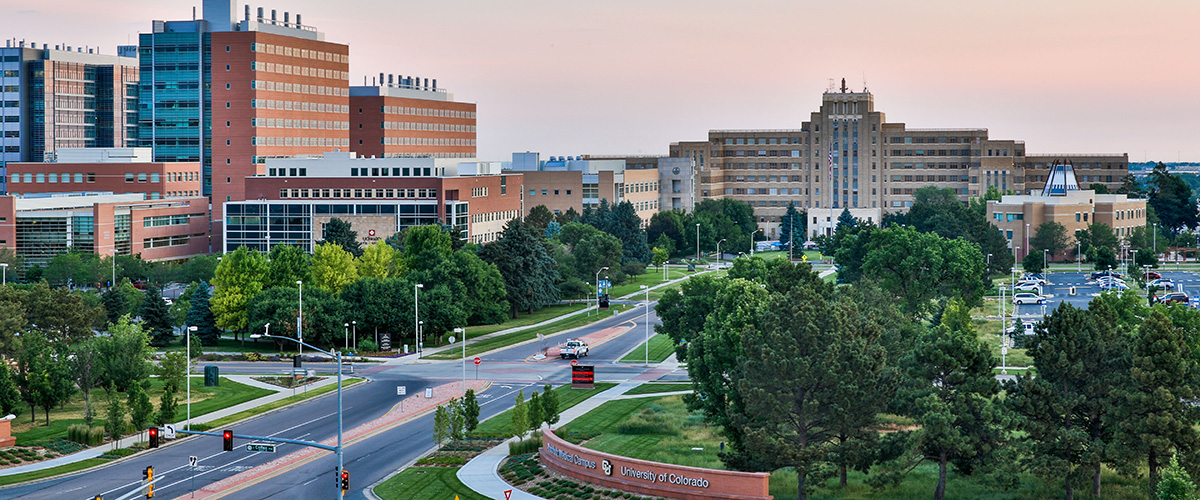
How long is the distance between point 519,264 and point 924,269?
36.6 meters

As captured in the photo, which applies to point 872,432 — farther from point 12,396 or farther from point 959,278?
point 959,278

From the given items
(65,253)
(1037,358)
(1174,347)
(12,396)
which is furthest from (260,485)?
(65,253)

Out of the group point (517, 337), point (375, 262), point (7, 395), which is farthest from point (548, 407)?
point (375, 262)

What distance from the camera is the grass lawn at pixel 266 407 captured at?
74312mm

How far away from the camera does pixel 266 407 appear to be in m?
80.1

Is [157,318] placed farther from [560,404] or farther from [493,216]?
[493,216]

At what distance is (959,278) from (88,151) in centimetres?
12262

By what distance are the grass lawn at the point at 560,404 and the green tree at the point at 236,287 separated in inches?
1341

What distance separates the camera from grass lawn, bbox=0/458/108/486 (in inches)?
2426

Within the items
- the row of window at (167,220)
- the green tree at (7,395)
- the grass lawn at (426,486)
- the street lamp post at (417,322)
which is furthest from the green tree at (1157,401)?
the row of window at (167,220)

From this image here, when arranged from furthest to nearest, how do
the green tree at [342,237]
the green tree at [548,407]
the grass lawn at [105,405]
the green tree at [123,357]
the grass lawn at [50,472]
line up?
1. the green tree at [342,237]
2. the green tree at [123,357]
3. the grass lawn at [105,405]
4. the green tree at [548,407]
5. the grass lawn at [50,472]

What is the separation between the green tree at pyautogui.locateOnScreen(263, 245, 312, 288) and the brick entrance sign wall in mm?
59227

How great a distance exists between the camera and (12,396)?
73375 millimetres

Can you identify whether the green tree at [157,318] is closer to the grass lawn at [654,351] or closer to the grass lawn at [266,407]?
the grass lawn at [266,407]
